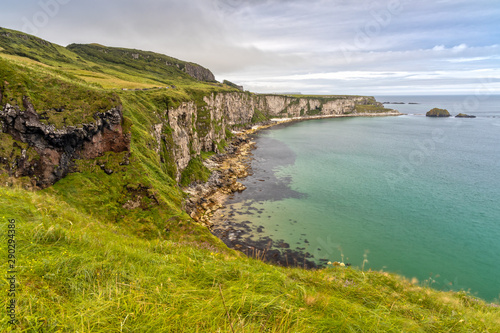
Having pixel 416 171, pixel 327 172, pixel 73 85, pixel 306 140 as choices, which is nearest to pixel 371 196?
pixel 327 172

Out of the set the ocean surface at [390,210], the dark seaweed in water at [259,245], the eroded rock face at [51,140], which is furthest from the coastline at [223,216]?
the eroded rock face at [51,140]

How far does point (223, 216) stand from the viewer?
43812 mm

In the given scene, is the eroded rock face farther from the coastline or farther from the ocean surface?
the ocean surface

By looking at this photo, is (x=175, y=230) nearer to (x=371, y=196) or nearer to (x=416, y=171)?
(x=371, y=196)

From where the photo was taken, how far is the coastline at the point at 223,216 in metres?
33.5

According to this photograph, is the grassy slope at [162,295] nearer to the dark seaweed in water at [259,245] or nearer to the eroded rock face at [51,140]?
the eroded rock face at [51,140]

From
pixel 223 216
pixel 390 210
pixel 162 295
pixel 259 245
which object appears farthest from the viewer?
pixel 390 210

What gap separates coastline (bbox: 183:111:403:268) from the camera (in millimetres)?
33469

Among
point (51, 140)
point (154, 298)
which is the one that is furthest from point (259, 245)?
point (154, 298)

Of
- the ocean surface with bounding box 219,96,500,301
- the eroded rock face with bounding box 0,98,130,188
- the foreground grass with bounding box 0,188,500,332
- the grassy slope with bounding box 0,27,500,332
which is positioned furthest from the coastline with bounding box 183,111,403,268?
the eroded rock face with bounding box 0,98,130,188

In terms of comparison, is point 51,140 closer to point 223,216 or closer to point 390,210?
point 223,216

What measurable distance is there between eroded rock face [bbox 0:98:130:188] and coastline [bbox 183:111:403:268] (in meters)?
17.9

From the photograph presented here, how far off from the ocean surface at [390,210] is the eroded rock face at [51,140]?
25.6m

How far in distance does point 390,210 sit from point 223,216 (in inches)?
1266
